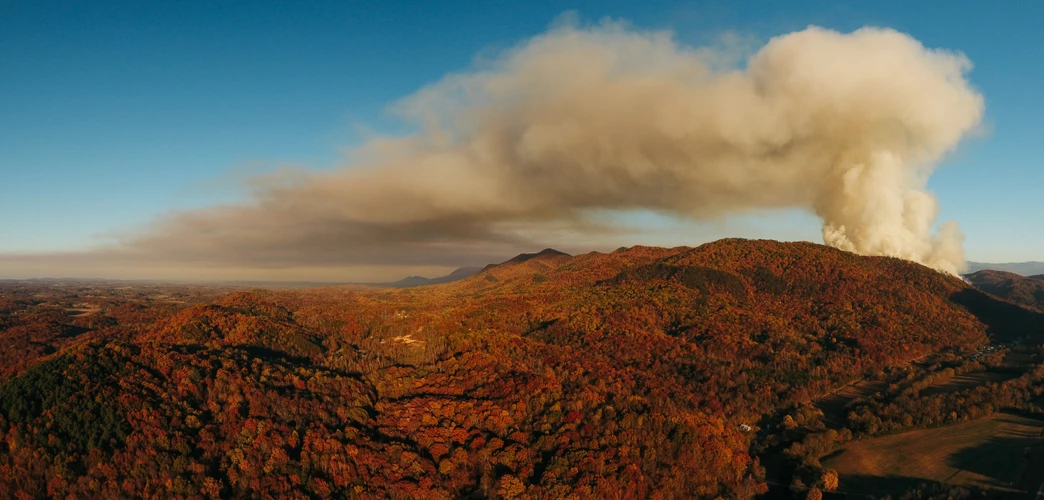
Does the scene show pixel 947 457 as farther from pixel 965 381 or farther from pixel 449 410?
pixel 449 410

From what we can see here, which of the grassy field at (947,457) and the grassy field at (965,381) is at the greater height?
the grassy field at (965,381)

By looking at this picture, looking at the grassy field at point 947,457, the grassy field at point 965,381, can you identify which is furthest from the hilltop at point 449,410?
the grassy field at point 965,381

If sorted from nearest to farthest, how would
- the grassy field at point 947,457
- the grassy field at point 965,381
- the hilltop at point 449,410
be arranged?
the hilltop at point 449,410, the grassy field at point 947,457, the grassy field at point 965,381

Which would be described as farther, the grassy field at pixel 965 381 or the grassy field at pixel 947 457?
the grassy field at pixel 965 381

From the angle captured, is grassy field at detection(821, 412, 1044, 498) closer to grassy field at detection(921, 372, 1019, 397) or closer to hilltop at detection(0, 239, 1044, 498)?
hilltop at detection(0, 239, 1044, 498)

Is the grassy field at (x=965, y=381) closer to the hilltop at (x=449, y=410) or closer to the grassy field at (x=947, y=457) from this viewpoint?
the hilltop at (x=449, y=410)

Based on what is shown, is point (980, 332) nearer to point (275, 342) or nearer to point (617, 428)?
point (617, 428)

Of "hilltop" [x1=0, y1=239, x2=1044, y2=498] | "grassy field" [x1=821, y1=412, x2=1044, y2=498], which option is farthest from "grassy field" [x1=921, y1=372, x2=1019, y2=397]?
"grassy field" [x1=821, y1=412, x2=1044, y2=498]

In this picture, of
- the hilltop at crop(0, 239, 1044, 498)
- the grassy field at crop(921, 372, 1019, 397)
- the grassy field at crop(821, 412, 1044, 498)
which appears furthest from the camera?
the grassy field at crop(921, 372, 1019, 397)

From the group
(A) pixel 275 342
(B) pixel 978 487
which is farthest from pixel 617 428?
(A) pixel 275 342
